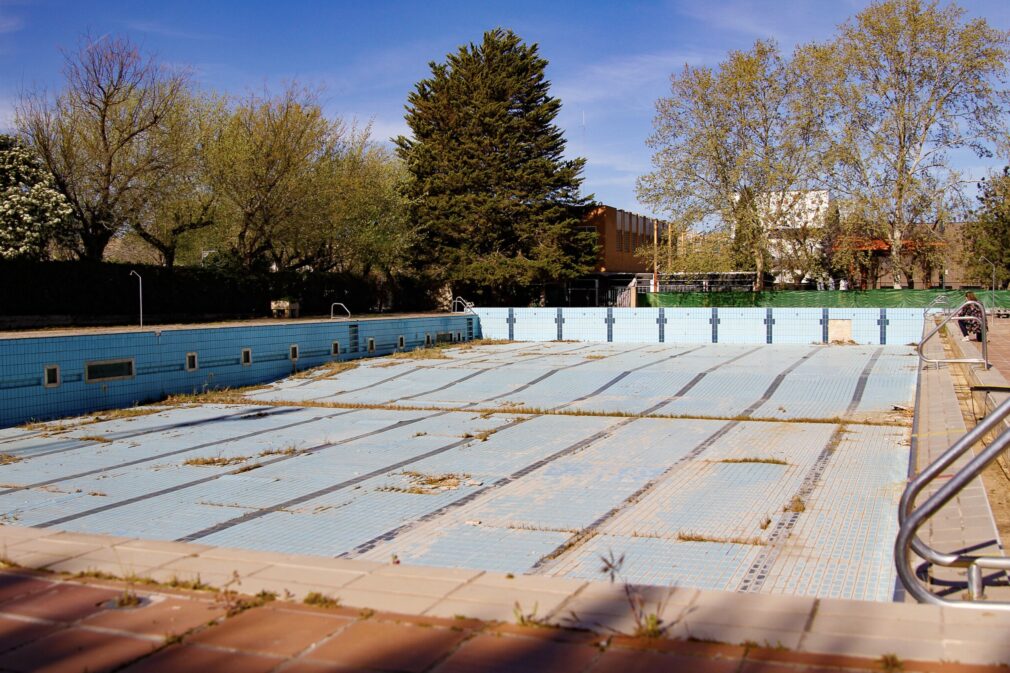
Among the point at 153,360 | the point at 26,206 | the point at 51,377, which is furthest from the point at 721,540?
the point at 26,206

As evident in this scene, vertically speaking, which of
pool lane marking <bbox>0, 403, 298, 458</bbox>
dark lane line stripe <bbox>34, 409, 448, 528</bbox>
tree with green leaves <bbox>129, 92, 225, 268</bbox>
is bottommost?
dark lane line stripe <bbox>34, 409, 448, 528</bbox>

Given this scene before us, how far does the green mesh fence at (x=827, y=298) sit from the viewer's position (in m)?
31.4

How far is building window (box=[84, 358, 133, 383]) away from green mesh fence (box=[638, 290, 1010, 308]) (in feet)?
84.9

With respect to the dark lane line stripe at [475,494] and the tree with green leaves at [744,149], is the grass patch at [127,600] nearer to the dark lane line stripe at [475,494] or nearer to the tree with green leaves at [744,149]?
the dark lane line stripe at [475,494]

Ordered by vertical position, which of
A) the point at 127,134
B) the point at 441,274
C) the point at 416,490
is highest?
the point at 127,134

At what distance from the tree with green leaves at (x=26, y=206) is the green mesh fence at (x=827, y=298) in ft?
82.3

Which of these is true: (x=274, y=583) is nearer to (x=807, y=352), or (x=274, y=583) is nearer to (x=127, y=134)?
(x=807, y=352)

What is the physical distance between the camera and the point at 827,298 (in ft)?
107

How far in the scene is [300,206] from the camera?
85.4ft

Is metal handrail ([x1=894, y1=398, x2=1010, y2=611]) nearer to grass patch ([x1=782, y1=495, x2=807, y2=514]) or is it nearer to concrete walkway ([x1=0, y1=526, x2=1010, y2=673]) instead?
concrete walkway ([x1=0, y1=526, x2=1010, y2=673])

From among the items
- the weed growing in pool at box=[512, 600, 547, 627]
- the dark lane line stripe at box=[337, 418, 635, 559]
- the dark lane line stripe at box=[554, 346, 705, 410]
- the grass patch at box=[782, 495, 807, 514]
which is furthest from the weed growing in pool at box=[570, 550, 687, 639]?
the dark lane line stripe at box=[554, 346, 705, 410]

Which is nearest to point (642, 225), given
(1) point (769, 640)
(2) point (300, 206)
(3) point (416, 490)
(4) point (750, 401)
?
(2) point (300, 206)

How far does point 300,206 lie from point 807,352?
52.2 feet

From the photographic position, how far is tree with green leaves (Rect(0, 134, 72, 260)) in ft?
66.0
